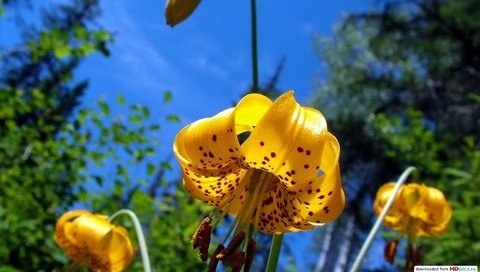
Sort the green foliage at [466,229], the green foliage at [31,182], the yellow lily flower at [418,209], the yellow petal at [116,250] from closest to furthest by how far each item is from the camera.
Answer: the yellow petal at [116,250]
the yellow lily flower at [418,209]
the green foliage at [31,182]
the green foliage at [466,229]

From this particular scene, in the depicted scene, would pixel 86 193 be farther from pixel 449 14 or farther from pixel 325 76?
pixel 325 76

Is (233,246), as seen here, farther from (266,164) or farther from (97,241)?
(97,241)

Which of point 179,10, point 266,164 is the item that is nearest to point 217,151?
point 266,164

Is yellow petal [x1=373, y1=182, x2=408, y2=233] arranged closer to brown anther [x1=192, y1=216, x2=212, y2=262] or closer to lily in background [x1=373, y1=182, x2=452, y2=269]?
lily in background [x1=373, y1=182, x2=452, y2=269]

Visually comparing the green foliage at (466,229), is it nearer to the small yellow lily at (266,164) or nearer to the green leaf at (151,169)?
the green leaf at (151,169)

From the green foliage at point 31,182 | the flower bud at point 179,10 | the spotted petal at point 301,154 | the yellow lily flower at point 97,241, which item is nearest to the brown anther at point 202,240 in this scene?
the spotted petal at point 301,154

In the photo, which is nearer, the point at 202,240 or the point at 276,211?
the point at 202,240
